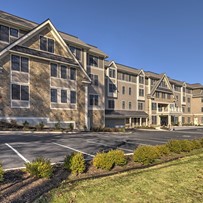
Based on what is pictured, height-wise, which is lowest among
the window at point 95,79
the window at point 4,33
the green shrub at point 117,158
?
the green shrub at point 117,158

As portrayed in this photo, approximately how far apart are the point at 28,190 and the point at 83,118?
23247 millimetres

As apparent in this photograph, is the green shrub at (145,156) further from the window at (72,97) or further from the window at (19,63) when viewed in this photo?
the window at (72,97)

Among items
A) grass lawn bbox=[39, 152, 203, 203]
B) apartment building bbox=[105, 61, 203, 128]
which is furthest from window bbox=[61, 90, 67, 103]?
grass lawn bbox=[39, 152, 203, 203]

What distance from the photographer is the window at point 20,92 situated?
21.9 metres

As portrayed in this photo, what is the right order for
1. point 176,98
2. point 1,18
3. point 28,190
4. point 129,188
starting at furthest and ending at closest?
1. point 176,98
2. point 1,18
3. point 129,188
4. point 28,190

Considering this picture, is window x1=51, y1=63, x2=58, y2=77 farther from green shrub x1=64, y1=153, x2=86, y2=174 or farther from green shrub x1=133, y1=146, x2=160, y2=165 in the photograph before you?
green shrub x1=64, y1=153, x2=86, y2=174

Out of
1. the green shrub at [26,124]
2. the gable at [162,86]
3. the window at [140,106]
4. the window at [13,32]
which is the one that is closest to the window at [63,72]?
the window at [13,32]

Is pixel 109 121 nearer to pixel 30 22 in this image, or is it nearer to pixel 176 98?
pixel 30 22

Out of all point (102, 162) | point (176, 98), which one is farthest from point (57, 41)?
point (176, 98)

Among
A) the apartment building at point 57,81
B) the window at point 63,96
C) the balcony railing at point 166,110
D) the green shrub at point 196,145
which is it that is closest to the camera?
the green shrub at point 196,145

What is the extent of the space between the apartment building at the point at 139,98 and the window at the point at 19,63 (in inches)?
636

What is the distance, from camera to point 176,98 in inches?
2124

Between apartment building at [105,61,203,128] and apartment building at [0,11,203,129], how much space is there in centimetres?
19

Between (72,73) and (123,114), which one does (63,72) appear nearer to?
(72,73)
